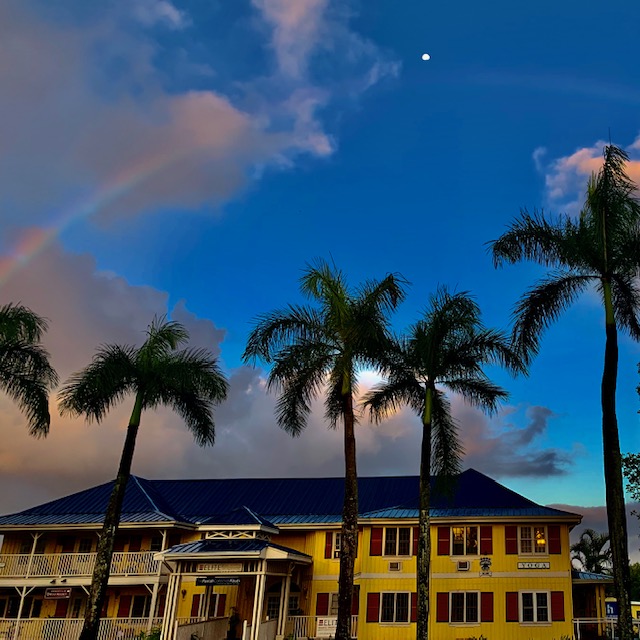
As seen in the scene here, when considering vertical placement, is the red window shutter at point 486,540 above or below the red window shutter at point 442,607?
above

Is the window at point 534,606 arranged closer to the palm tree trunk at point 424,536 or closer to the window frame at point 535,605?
the window frame at point 535,605

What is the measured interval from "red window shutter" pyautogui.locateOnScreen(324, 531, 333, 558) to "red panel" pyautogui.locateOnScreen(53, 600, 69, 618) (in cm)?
1393

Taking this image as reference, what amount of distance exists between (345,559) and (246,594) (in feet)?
47.4

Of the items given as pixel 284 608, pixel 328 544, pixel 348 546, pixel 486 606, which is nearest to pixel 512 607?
pixel 486 606

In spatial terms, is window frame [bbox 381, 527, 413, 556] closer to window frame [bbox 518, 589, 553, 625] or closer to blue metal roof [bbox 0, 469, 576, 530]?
blue metal roof [bbox 0, 469, 576, 530]

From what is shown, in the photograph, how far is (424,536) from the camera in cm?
2394

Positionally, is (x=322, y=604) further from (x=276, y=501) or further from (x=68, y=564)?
(x=68, y=564)

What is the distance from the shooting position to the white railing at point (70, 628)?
3127 cm

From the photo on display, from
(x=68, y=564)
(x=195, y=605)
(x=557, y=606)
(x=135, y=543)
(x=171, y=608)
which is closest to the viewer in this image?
(x=171, y=608)

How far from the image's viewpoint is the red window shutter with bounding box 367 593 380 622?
32.5m


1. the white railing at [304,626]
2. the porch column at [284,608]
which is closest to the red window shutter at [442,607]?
the white railing at [304,626]

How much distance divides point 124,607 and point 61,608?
343 cm

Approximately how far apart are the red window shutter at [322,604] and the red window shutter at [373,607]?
2193 millimetres

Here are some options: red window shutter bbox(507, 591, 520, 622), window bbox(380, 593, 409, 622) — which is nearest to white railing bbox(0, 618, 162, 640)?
window bbox(380, 593, 409, 622)
